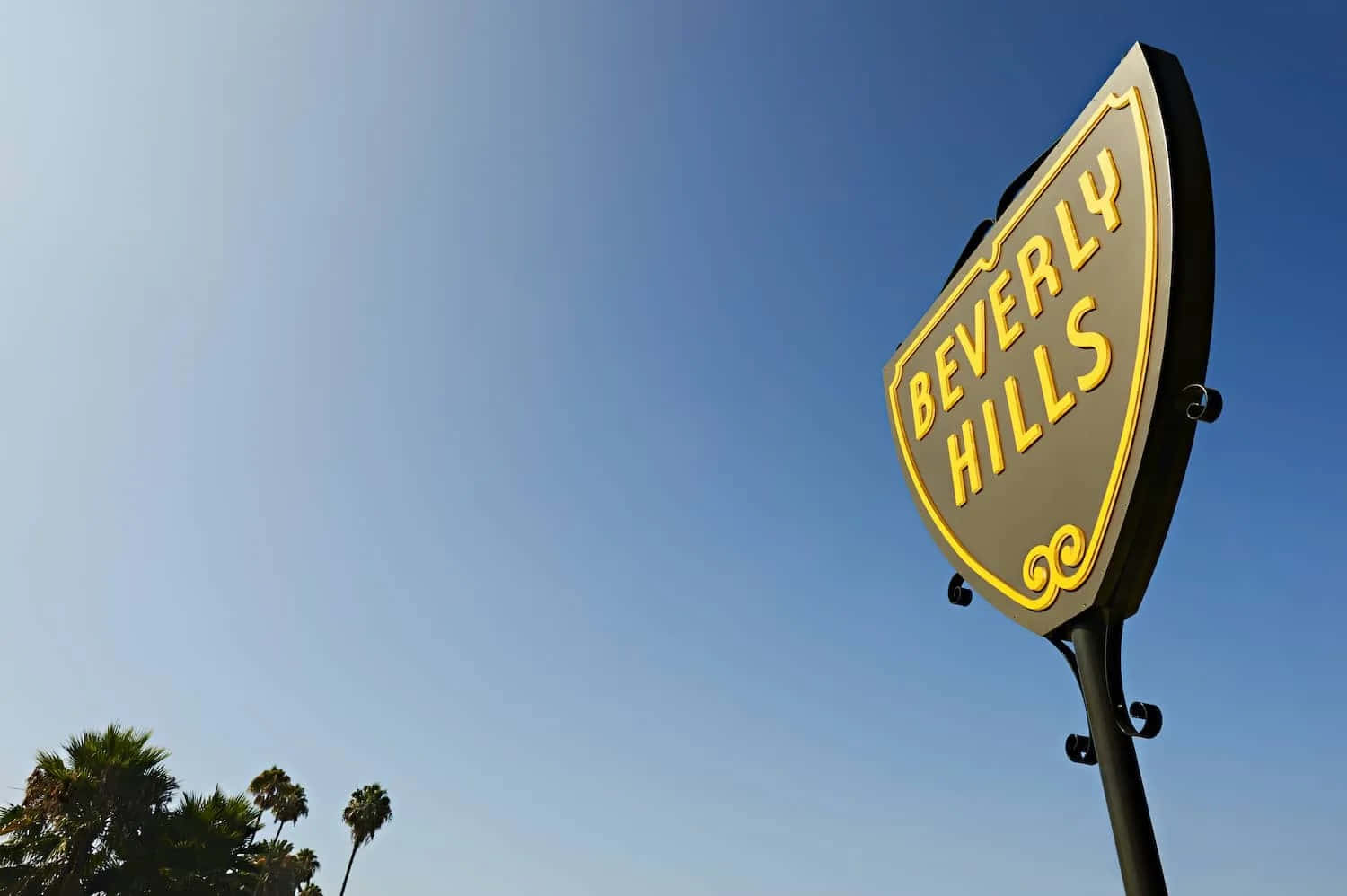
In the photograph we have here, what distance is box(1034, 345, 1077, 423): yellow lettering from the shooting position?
2350 mm

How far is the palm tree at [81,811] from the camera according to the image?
1543 cm

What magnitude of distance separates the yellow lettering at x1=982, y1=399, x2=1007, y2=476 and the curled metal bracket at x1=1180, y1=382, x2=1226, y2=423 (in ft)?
2.13

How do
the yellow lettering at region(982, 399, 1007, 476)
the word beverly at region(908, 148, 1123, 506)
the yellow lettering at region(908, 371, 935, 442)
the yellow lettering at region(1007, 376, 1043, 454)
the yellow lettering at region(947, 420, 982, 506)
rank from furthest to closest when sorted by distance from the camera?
the yellow lettering at region(908, 371, 935, 442)
the yellow lettering at region(947, 420, 982, 506)
the yellow lettering at region(982, 399, 1007, 476)
the yellow lettering at region(1007, 376, 1043, 454)
the word beverly at region(908, 148, 1123, 506)

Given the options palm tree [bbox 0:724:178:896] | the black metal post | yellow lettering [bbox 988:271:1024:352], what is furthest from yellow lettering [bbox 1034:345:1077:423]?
palm tree [bbox 0:724:178:896]

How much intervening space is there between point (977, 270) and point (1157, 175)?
829 mm

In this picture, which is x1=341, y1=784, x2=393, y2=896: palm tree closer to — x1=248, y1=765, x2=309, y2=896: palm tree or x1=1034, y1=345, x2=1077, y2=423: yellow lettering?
x1=248, y1=765, x2=309, y2=896: palm tree

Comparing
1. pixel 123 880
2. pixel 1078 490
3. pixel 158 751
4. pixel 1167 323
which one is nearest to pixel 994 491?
pixel 1078 490

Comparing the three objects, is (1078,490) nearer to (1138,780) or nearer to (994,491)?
(994,491)

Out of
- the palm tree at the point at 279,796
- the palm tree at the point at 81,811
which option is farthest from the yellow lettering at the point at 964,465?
the palm tree at the point at 279,796

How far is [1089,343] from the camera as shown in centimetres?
229

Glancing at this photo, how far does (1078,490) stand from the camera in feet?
7.45

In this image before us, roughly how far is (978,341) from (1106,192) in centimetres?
67

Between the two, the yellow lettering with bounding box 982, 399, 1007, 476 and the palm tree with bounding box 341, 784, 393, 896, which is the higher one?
the palm tree with bounding box 341, 784, 393, 896

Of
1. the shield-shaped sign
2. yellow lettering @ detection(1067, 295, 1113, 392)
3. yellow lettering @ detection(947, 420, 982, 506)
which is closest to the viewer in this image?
the shield-shaped sign
